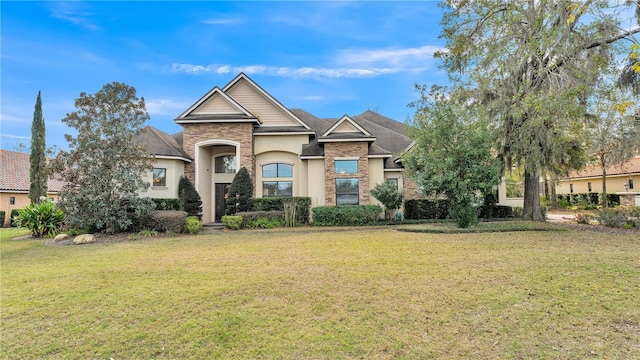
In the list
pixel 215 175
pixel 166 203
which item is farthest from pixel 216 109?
pixel 166 203

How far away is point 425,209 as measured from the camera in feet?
64.7

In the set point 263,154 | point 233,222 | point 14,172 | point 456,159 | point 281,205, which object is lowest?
point 233,222

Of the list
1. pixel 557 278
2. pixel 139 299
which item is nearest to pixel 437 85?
pixel 557 278

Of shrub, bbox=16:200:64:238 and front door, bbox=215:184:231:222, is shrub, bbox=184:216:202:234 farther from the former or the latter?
front door, bbox=215:184:231:222

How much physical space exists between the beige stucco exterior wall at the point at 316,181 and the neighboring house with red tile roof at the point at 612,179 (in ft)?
69.3

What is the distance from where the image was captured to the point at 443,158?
14.4 m

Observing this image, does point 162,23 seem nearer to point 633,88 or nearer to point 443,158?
point 443,158

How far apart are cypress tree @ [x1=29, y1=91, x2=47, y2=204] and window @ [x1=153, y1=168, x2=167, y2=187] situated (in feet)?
27.6

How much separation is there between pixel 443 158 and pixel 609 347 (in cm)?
1112

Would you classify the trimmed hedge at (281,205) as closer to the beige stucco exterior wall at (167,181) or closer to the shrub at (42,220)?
the beige stucco exterior wall at (167,181)

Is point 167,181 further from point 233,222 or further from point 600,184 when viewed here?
point 600,184

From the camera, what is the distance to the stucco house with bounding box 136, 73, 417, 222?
19141 millimetres

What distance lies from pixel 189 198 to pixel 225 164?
13.1ft

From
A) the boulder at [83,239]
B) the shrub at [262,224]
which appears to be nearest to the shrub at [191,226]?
the shrub at [262,224]
